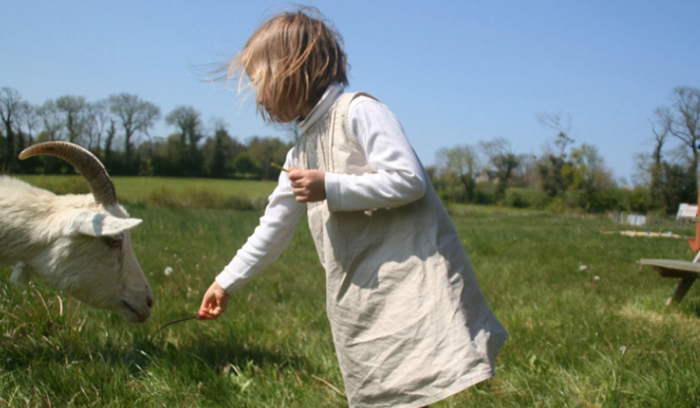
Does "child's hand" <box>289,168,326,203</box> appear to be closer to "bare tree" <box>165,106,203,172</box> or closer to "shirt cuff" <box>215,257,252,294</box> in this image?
"shirt cuff" <box>215,257,252,294</box>

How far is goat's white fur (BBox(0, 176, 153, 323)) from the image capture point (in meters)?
2.95

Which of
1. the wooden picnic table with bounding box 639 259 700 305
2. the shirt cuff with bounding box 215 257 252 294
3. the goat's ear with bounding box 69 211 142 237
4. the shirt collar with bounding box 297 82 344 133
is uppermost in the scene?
the shirt collar with bounding box 297 82 344 133

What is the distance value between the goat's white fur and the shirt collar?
1.48 meters

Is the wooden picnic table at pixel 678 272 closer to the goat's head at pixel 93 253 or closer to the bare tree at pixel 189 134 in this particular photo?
the goat's head at pixel 93 253

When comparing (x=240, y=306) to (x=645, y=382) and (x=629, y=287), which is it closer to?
Answer: (x=645, y=382)

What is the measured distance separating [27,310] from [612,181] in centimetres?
3111

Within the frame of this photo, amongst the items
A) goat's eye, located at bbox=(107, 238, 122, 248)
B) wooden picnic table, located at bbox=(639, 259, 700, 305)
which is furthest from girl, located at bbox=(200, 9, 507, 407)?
wooden picnic table, located at bbox=(639, 259, 700, 305)

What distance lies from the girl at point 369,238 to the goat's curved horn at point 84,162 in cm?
129

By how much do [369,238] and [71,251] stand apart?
196cm

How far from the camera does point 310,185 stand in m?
1.79

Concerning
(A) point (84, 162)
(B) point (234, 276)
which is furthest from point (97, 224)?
(B) point (234, 276)

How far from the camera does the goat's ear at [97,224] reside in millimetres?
2802

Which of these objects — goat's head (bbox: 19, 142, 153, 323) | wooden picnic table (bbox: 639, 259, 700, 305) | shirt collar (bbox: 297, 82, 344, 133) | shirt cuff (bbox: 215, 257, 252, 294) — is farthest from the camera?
wooden picnic table (bbox: 639, 259, 700, 305)

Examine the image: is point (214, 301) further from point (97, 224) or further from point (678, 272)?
point (678, 272)
